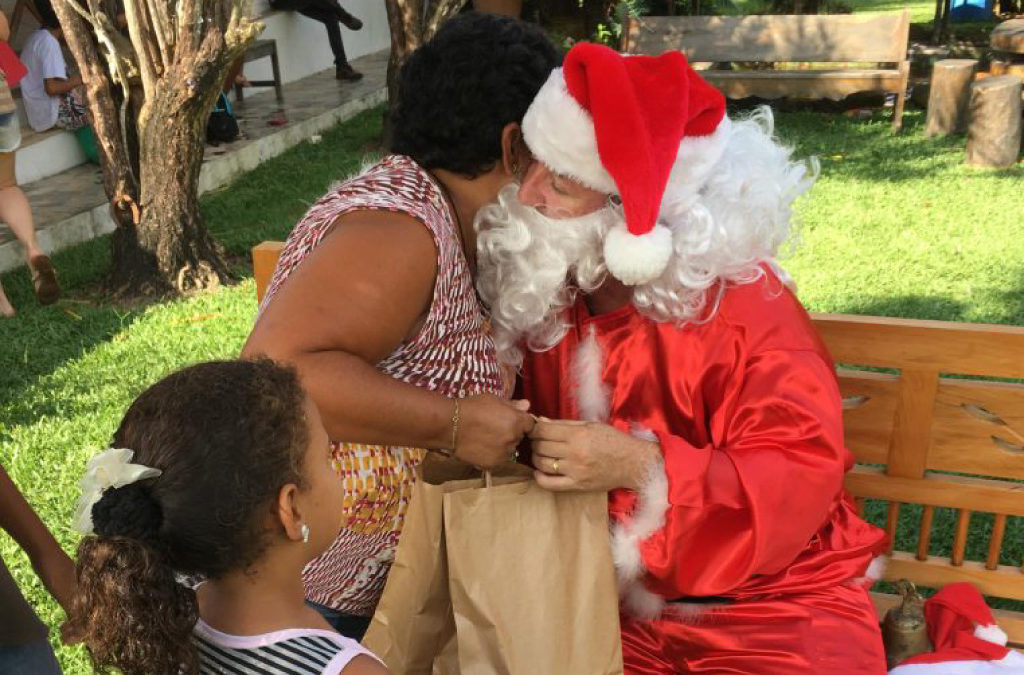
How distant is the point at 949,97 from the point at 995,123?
4.26 ft

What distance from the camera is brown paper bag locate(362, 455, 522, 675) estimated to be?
6.16ft

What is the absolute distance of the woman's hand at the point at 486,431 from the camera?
1.93 meters

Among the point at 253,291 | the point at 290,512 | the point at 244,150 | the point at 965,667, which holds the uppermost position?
the point at 290,512

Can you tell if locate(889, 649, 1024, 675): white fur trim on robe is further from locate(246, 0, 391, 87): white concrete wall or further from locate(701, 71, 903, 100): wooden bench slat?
locate(246, 0, 391, 87): white concrete wall

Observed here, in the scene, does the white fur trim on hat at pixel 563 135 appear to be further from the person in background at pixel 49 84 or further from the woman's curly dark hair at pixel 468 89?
the person in background at pixel 49 84

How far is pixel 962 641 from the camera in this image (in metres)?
2.48

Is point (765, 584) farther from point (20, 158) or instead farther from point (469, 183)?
point (20, 158)

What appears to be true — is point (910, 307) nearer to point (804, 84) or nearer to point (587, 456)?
point (587, 456)

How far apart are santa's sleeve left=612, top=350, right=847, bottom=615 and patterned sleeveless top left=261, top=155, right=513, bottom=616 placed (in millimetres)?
431

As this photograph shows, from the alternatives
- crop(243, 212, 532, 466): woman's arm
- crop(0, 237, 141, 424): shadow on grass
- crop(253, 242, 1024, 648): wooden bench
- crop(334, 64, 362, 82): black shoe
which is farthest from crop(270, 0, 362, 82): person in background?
crop(243, 212, 532, 466): woman's arm

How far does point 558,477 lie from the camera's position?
1.92 meters

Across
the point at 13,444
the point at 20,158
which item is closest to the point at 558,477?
the point at 13,444

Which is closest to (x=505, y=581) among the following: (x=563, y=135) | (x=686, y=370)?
(x=686, y=370)

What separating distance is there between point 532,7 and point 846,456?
1480 cm
